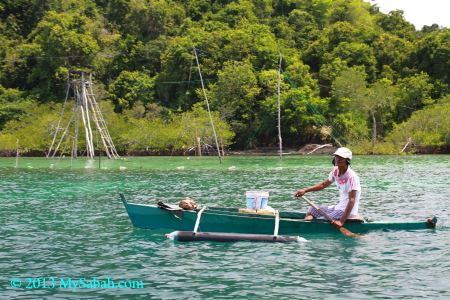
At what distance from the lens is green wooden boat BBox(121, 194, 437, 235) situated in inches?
591

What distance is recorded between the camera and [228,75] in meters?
79.9

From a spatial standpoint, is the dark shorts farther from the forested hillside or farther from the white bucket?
the forested hillside

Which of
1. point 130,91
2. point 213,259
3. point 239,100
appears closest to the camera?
point 213,259

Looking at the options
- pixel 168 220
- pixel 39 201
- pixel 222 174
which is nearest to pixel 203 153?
pixel 222 174

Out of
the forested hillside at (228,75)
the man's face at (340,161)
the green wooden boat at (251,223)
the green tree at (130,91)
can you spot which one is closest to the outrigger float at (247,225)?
the green wooden boat at (251,223)

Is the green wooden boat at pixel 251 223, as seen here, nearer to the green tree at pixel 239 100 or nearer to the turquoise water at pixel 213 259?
the turquoise water at pixel 213 259

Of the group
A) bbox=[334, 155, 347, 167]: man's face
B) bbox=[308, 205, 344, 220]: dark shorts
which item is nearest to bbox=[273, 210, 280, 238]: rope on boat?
bbox=[308, 205, 344, 220]: dark shorts

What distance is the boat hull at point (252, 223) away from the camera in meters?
15.0

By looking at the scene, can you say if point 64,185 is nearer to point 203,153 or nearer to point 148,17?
point 203,153

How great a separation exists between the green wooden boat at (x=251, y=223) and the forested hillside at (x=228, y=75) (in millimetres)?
50646

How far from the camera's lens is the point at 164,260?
42.4 feet

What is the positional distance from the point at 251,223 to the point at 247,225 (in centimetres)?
12

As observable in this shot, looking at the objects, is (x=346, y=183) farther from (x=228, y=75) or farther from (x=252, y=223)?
(x=228, y=75)

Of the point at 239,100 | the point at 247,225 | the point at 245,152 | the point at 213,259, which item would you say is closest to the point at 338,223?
the point at 247,225
